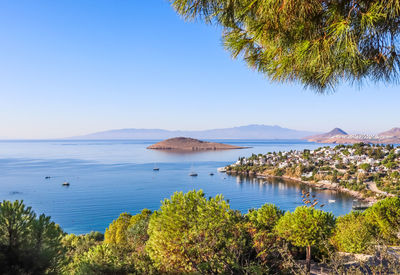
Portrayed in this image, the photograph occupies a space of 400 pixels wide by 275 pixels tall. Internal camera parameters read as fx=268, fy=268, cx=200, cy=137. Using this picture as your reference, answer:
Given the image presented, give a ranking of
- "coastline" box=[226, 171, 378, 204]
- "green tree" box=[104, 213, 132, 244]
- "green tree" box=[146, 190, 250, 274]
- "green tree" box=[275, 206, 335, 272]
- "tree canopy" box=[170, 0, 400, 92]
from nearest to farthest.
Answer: "tree canopy" box=[170, 0, 400, 92] → "green tree" box=[146, 190, 250, 274] → "green tree" box=[275, 206, 335, 272] → "green tree" box=[104, 213, 132, 244] → "coastline" box=[226, 171, 378, 204]

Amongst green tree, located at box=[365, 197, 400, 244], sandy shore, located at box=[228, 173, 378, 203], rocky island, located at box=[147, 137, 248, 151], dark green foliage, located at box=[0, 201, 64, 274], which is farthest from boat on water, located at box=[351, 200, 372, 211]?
rocky island, located at box=[147, 137, 248, 151]

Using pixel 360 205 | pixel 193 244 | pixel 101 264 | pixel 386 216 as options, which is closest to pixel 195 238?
pixel 193 244

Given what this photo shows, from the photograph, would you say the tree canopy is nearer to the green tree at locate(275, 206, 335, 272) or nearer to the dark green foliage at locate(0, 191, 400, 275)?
the dark green foliage at locate(0, 191, 400, 275)

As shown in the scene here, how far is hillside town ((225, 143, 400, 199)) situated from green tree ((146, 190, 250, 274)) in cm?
4336

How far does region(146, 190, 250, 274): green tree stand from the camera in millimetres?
5492

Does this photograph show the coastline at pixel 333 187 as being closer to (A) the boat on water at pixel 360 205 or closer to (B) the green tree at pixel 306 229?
(A) the boat on water at pixel 360 205

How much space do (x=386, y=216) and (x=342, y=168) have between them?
54.0 metres

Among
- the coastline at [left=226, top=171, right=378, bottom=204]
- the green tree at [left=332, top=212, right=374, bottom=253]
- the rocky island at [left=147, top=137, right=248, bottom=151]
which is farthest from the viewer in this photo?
the rocky island at [left=147, top=137, right=248, bottom=151]

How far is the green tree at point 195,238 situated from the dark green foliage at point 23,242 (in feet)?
9.63

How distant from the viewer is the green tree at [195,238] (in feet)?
18.0

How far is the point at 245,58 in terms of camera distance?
11.8 ft

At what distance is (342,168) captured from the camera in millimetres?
58469

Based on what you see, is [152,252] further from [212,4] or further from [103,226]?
[103,226]

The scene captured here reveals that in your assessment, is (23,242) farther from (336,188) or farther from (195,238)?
(336,188)
